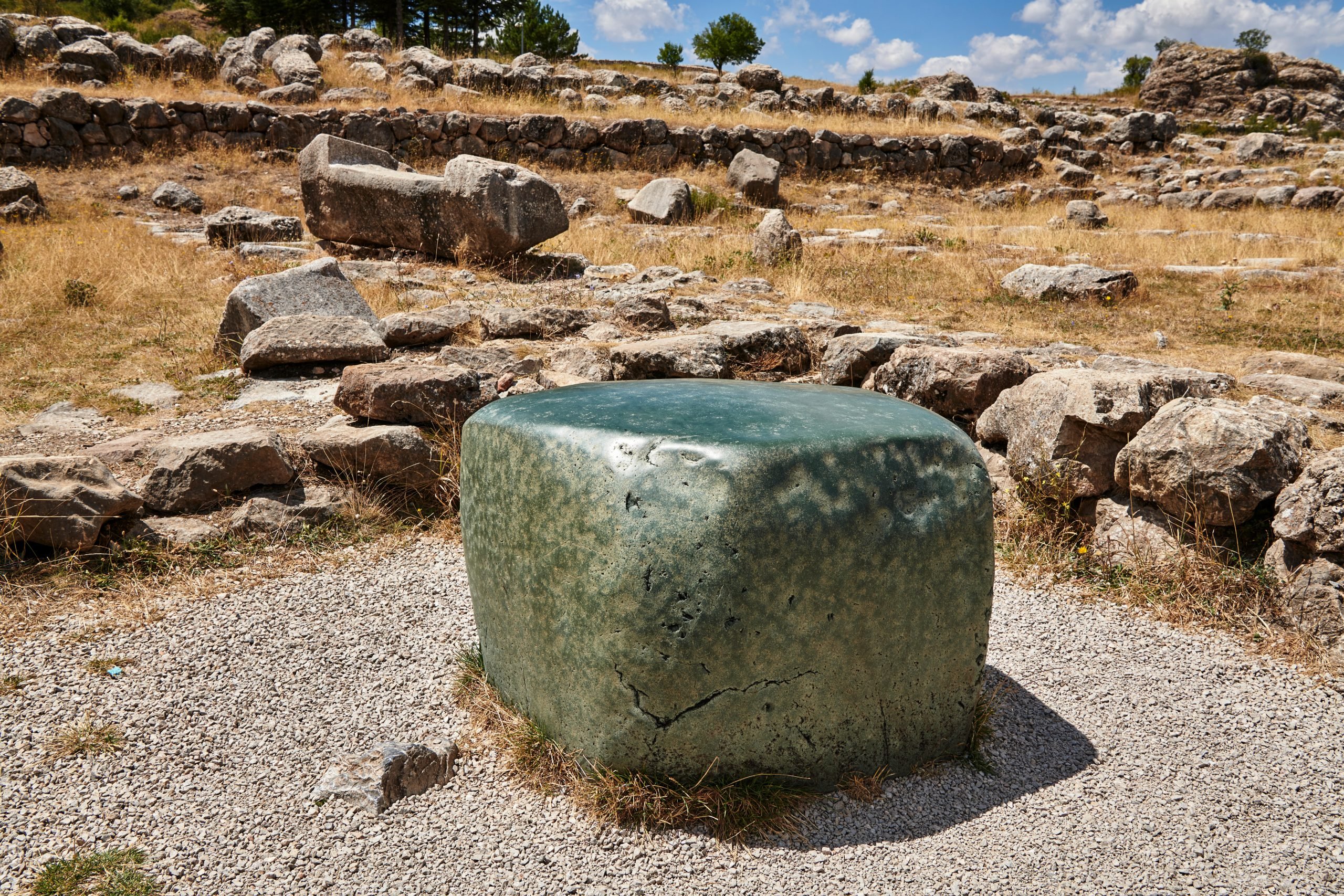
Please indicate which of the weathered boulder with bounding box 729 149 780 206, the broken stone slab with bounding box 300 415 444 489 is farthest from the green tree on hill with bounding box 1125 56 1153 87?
the broken stone slab with bounding box 300 415 444 489

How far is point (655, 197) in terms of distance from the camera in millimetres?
12352

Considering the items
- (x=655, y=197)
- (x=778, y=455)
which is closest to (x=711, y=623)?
(x=778, y=455)

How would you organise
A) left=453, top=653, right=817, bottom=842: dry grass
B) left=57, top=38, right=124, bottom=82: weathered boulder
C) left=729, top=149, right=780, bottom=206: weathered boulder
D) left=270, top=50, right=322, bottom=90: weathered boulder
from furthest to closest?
1. left=270, top=50, right=322, bottom=90: weathered boulder
2. left=57, top=38, right=124, bottom=82: weathered boulder
3. left=729, top=149, right=780, bottom=206: weathered boulder
4. left=453, top=653, right=817, bottom=842: dry grass

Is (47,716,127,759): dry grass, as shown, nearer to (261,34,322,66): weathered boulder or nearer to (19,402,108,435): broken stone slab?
(19,402,108,435): broken stone slab

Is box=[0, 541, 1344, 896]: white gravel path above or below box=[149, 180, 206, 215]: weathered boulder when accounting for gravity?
below

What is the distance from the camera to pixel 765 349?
18.9ft

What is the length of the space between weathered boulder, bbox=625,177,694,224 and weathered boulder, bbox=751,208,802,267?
2616mm

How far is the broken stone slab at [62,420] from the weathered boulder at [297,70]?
41.8 ft

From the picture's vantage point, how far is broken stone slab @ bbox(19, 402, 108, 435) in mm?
4861

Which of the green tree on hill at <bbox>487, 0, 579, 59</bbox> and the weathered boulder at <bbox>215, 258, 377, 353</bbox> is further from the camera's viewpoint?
the green tree on hill at <bbox>487, 0, 579, 59</bbox>

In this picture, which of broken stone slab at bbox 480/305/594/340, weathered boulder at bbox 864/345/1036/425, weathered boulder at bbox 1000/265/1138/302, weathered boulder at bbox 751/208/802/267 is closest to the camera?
weathered boulder at bbox 864/345/1036/425

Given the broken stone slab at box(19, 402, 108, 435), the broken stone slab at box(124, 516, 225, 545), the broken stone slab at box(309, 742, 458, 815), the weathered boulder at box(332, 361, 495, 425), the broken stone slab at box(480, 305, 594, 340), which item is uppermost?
the broken stone slab at box(480, 305, 594, 340)

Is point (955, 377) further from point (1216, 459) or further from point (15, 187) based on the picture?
point (15, 187)

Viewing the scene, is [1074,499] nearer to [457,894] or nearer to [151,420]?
[457,894]
